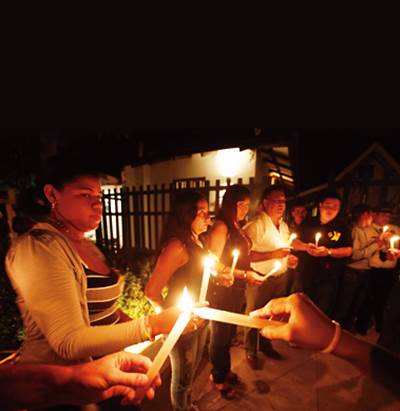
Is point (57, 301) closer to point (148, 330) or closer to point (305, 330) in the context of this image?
point (148, 330)

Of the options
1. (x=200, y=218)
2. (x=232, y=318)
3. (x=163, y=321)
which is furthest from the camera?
(x=200, y=218)

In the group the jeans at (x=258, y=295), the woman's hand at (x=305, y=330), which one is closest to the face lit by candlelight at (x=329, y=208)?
the jeans at (x=258, y=295)

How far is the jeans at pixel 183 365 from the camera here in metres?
2.71

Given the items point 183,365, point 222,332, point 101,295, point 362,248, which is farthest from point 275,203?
point 101,295

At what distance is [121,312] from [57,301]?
1.03 m

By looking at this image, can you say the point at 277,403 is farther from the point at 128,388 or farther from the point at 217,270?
the point at 128,388

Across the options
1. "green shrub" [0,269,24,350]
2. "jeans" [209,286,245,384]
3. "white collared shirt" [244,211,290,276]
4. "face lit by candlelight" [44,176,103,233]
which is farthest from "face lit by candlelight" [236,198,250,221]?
"green shrub" [0,269,24,350]

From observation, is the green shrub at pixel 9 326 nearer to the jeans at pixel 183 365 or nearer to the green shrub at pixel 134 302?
the green shrub at pixel 134 302

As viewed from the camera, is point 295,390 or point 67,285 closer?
point 67,285

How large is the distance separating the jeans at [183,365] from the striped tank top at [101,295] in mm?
1030

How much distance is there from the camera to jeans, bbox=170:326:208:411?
2711 mm

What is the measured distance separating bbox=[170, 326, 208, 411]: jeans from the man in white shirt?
4.94 feet

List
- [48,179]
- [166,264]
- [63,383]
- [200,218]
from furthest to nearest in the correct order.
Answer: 1. [200,218]
2. [166,264]
3. [48,179]
4. [63,383]

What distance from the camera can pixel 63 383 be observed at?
1.18 metres
